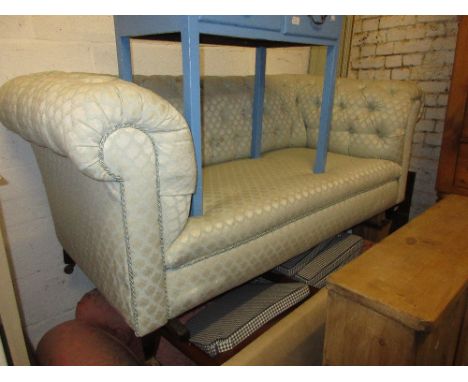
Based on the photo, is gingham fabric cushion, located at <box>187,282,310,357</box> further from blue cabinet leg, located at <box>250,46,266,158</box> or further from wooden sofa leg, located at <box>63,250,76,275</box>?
blue cabinet leg, located at <box>250,46,266,158</box>

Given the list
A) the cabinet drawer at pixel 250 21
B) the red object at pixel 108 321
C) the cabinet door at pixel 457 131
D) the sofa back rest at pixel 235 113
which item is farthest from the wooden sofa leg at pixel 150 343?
the cabinet door at pixel 457 131

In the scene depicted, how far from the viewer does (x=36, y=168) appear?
1.17 meters

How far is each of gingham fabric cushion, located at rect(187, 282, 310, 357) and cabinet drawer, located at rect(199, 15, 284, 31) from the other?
2.61 ft

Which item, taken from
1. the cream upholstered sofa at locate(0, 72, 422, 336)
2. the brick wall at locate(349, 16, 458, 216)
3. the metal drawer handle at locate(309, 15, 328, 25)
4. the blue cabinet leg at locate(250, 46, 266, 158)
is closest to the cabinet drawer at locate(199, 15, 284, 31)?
the metal drawer handle at locate(309, 15, 328, 25)

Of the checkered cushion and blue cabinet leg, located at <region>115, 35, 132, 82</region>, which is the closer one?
blue cabinet leg, located at <region>115, 35, 132, 82</region>

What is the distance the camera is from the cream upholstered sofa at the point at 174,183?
2.12 feet

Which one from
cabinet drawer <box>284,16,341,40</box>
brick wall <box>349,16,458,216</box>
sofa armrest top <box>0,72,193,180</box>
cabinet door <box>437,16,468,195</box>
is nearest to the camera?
sofa armrest top <box>0,72,193,180</box>

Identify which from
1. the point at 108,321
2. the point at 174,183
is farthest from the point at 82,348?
the point at 174,183

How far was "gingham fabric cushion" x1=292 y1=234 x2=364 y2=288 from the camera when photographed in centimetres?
120

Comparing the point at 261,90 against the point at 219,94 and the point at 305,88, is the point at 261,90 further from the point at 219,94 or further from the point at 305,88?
the point at 305,88

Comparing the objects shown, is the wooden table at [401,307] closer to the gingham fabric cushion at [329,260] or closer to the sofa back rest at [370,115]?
the gingham fabric cushion at [329,260]

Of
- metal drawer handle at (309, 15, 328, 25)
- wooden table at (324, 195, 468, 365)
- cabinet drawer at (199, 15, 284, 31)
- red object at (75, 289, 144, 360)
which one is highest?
metal drawer handle at (309, 15, 328, 25)
